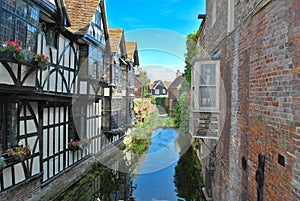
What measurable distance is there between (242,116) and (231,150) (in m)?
1.05

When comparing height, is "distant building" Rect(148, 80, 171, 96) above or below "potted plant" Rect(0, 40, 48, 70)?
above

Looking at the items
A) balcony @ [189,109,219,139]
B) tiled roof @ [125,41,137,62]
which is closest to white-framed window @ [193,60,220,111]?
balcony @ [189,109,219,139]

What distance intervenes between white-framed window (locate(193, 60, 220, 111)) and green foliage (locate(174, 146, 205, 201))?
334cm

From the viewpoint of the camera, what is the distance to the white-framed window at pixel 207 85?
6.41 metres

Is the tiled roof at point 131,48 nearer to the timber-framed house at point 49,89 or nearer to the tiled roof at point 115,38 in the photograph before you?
the tiled roof at point 115,38

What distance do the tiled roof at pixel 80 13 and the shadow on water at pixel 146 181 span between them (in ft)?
17.7

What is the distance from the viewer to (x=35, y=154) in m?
6.29

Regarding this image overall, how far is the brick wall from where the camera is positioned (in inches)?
104

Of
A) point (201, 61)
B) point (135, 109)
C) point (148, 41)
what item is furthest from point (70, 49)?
point (135, 109)

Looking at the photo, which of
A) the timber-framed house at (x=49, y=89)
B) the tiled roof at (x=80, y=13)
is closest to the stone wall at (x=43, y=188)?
the timber-framed house at (x=49, y=89)

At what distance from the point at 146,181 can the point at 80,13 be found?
272 inches

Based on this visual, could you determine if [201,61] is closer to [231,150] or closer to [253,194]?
[231,150]

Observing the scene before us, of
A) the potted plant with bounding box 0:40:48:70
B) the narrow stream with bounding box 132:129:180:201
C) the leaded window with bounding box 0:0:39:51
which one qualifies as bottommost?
the narrow stream with bounding box 132:129:180:201

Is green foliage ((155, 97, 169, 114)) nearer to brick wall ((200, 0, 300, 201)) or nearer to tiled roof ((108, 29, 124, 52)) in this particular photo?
tiled roof ((108, 29, 124, 52))
